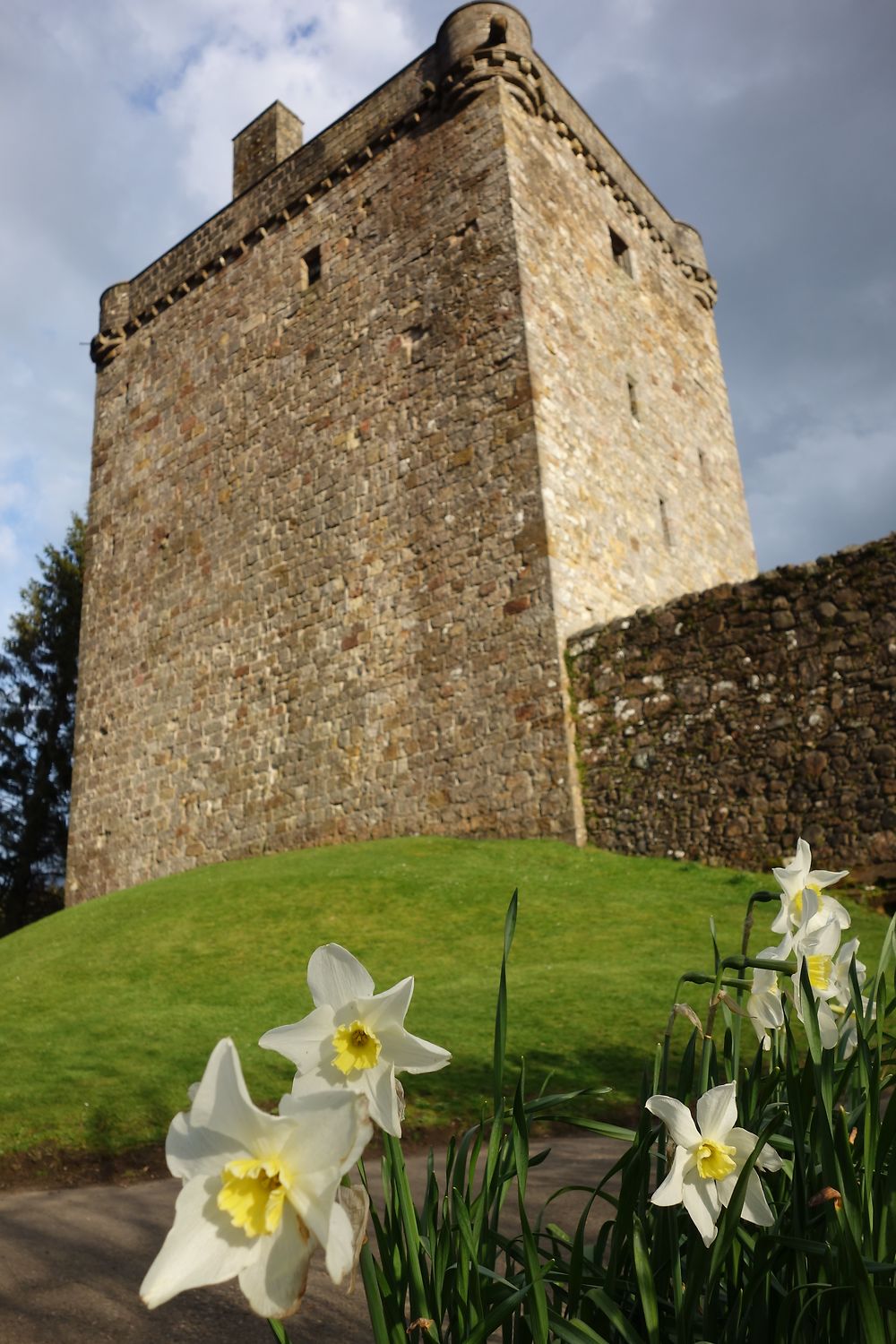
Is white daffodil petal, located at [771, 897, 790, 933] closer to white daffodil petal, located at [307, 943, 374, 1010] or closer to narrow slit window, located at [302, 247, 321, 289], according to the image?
white daffodil petal, located at [307, 943, 374, 1010]

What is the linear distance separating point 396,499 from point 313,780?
370cm

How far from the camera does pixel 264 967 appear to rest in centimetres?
809

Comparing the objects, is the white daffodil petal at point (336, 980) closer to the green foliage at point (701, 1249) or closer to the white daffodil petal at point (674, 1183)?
the green foliage at point (701, 1249)

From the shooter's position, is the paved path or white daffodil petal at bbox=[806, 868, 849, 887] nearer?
white daffodil petal at bbox=[806, 868, 849, 887]

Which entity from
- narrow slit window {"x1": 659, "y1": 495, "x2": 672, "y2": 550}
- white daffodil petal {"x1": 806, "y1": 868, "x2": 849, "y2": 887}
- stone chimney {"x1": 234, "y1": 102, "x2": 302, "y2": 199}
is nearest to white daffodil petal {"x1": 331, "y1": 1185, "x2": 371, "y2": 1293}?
white daffodil petal {"x1": 806, "y1": 868, "x2": 849, "y2": 887}

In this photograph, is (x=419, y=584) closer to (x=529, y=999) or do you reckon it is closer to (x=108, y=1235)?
(x=529, y=999)

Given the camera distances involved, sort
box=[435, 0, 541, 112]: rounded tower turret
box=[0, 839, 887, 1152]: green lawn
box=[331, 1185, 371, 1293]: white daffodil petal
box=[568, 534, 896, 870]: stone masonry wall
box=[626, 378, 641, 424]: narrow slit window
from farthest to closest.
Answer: box=[626, 378, 641, 424]: narrow slit window < box=[435, 0, 541, 112]: rounded tower turret < box=[568, 534, 896, 870]: stone masonry wall < box=[0, 839, 887, 1152]: green lawn < box=[331, 1185, 371, 1293]: white daffodil petal

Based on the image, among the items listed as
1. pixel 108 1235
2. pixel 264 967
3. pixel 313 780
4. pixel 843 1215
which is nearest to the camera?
pixel 843 1215

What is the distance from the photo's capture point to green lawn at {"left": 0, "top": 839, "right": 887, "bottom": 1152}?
5.39 m

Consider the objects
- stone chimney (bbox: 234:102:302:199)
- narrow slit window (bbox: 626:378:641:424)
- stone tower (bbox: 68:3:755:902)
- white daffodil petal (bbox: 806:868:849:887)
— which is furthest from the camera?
stone chimney (bbox: 234:102:302:199)

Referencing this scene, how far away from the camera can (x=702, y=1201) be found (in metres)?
1.29

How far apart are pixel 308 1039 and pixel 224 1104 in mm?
246

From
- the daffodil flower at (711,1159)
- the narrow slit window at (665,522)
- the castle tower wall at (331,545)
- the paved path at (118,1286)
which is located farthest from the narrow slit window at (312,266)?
the daffodil flower at (711,1159)

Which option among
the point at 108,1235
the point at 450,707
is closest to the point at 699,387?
the point at 450,707
